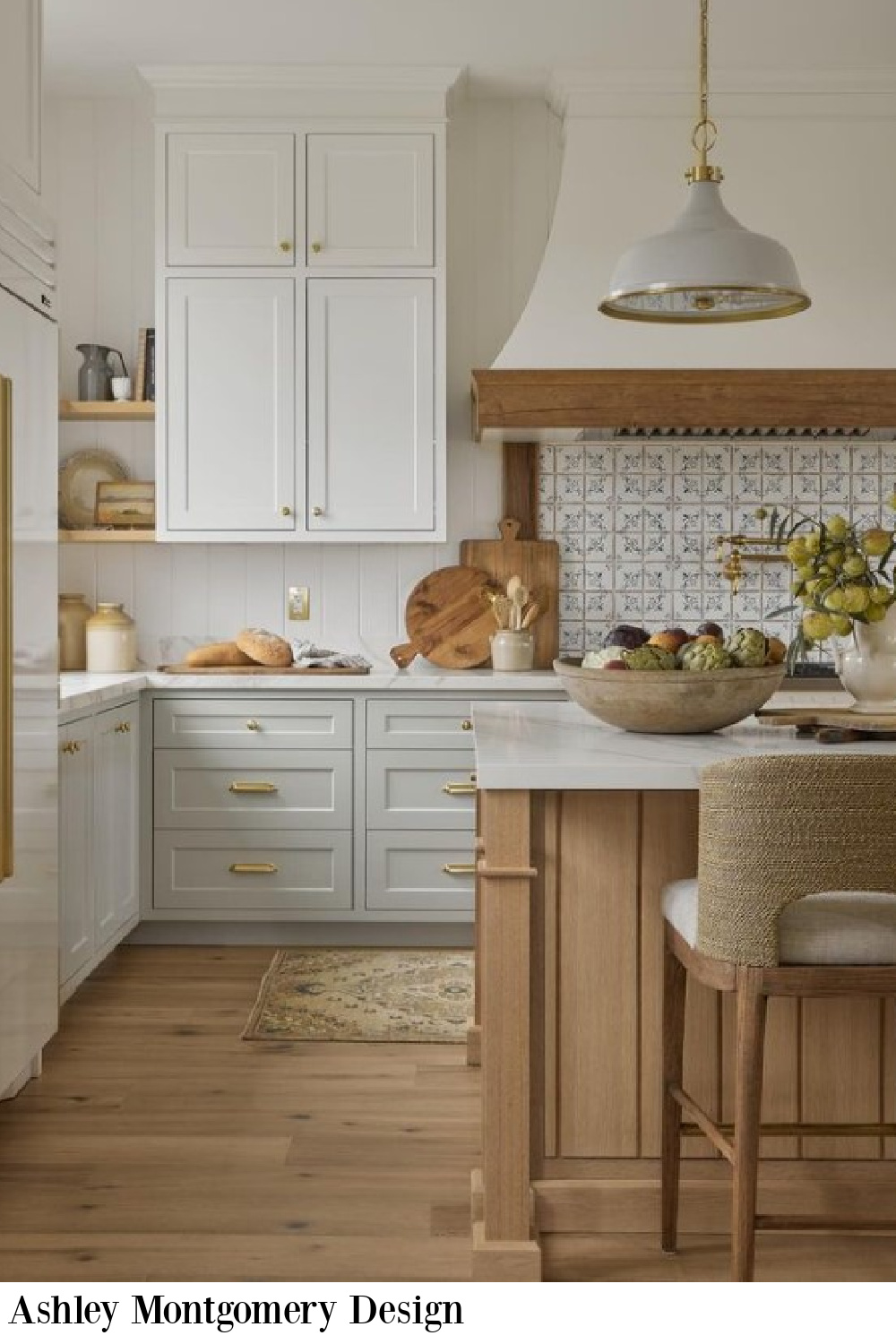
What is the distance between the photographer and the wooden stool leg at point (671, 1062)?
7.56 feet

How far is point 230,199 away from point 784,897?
11.2ft

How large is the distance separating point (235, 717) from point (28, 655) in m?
1.49

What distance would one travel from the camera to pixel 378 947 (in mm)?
4512

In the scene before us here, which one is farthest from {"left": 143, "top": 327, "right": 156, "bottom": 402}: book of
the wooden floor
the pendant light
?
the pendant light

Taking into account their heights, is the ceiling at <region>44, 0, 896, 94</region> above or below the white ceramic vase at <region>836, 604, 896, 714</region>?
above

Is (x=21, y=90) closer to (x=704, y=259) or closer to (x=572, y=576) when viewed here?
(x=704, y=259)

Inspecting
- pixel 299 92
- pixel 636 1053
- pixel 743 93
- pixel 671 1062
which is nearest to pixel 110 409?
pixel 299 92

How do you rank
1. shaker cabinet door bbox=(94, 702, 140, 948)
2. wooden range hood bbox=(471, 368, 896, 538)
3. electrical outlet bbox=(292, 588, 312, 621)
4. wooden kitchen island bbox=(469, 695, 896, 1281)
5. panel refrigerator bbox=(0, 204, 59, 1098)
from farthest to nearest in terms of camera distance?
electrical outlet bbox=(292, 588, 312, 621), wooden range hood bbox=(471, 368, 896, 538), shaker cabinet door bbox=(94, 702, 140, 948), panel refrigerator bbox=(0, 204, 59, 1098), wooden kitchen island bbox=(469, 695, 896, 1281)

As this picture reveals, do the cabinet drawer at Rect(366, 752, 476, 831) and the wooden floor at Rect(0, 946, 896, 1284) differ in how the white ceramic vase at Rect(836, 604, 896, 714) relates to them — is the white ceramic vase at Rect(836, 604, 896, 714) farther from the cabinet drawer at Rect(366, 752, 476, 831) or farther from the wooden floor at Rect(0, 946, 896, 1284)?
the cabinet drawer at Rect(366, 752, 476, 831)

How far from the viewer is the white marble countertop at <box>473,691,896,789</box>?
2.17 metres

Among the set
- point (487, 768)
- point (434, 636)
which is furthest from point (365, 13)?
point (487, 768)

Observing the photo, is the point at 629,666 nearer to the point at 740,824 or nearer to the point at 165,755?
the point at 740,824

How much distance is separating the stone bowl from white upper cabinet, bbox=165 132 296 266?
2.59m

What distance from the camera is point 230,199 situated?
15.1 ft
